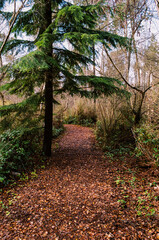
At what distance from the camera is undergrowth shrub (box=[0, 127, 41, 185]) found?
3.87m

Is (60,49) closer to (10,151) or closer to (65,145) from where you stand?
(10,151)

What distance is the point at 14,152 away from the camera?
13.8 ft

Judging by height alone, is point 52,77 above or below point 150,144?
above

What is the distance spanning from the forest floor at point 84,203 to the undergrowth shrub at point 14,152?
0.52 meters

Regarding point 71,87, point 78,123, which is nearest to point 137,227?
point 71,87

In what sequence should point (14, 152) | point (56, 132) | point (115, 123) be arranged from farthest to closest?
1. point (56, 132)
2. point (115, 123)
3. point (14, 152)

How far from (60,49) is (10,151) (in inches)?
123

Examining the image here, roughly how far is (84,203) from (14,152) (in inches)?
92.4

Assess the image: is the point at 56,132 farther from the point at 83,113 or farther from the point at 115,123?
the point at 83,113

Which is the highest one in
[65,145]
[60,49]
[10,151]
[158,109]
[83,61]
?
[60,49]

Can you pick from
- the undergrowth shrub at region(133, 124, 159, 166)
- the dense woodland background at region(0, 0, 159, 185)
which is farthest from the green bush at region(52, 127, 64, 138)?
the undergrowth shrub at region(133, 124, 159, 166)

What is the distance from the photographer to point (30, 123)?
179 inches

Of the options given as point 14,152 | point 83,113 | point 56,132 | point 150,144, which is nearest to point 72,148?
point 56,132

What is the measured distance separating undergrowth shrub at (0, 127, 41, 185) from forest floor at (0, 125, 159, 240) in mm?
518
